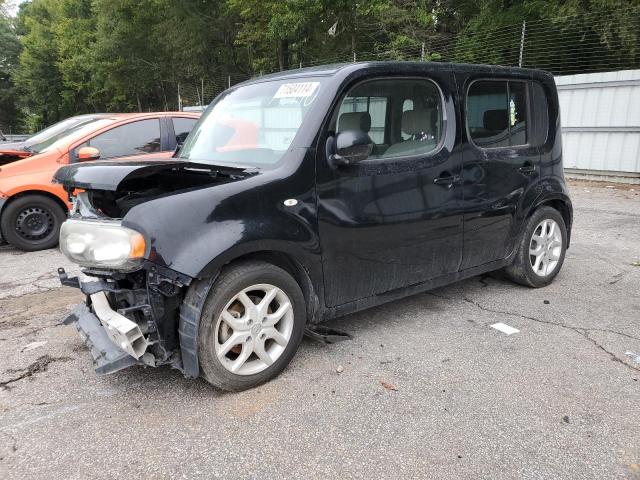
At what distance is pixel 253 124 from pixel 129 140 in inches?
154

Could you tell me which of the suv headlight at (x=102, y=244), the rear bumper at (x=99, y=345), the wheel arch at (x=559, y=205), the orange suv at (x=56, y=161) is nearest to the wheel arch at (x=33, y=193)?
the orange suv at (x=56, y=161)

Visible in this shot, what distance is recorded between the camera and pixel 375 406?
282 centimetres

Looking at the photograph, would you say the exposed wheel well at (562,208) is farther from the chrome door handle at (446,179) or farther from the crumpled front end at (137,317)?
the crumpled front end at (137,317)

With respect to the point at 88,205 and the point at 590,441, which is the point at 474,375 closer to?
the point at 590,441

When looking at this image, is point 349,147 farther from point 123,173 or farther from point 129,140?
point 129,140

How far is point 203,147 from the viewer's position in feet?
12.5

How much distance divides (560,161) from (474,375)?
2.52 metres

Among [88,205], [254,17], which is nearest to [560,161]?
[88,205]

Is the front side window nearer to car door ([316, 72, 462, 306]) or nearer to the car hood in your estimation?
car door ([316, 72, 462, 306])

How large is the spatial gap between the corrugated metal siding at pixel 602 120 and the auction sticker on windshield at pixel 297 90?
9.26 meters

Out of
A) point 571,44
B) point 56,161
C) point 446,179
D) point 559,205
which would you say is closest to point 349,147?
point 446,179

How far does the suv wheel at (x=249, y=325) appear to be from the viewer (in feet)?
9.07

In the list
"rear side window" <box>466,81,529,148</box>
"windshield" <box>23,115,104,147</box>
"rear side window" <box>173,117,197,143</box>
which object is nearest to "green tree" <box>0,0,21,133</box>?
"windshield" <box>23,115,104,147</box>

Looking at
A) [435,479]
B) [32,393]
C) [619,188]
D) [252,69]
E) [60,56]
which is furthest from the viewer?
[60,56]
